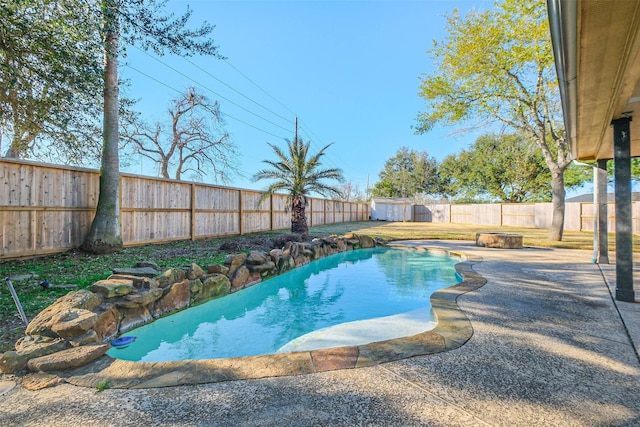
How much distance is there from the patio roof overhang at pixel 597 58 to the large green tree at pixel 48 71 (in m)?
5.67

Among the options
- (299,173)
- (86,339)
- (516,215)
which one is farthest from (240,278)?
(516,215)

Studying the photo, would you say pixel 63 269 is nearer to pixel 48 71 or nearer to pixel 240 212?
pixel 48 71

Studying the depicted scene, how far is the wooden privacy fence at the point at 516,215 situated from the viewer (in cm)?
1496

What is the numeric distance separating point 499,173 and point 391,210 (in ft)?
31.0

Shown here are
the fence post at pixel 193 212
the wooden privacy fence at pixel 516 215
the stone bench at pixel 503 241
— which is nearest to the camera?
the fence post at pixel 193 212

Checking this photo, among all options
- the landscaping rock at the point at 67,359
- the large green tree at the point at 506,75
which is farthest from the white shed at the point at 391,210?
the landscaping rock at the point at 67,359

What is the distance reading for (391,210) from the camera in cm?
2750

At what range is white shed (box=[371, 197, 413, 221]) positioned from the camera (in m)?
26.9

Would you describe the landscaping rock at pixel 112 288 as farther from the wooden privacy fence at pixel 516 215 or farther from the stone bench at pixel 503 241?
the wooden privacy fence at pixel 516 215

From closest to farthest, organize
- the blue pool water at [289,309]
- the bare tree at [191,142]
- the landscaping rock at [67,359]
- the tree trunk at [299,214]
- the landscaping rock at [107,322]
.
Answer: the landscaping rock at [67,359] → the landscaping rock at [107,322] → the blue pool water at [289,309] → the tree trunk at [299,214] → the bare tree at [191,142]

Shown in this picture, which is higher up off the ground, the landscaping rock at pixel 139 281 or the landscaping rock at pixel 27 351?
the landscaping rock at pixel 139 281

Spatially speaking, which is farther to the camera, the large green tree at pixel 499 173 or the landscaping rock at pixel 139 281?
the large green tree at pixel 499 173

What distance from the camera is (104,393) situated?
1795mm

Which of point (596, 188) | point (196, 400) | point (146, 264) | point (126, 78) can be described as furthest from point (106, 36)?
point (596, 188)
